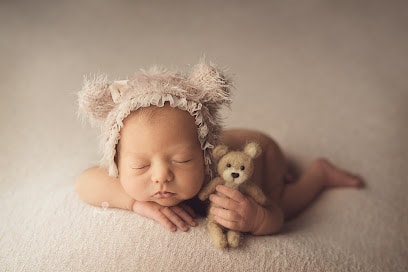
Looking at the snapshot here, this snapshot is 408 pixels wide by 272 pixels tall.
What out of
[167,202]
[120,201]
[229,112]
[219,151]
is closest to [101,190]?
[120,201]

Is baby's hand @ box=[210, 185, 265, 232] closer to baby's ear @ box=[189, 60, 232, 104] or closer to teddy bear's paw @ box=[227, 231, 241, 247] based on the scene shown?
teddy bear's paw @ box=[227, 231, 241, 247]

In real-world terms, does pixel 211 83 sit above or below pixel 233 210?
above

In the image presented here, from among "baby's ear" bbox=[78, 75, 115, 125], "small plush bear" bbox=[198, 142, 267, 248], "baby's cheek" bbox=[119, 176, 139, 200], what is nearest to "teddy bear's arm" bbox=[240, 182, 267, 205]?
"small plush bear" bbox=[198, 142, 267, 248]

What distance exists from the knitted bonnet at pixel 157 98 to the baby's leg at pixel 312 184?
0.35 metres

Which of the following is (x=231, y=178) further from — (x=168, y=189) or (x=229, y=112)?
(x=229, y=112)

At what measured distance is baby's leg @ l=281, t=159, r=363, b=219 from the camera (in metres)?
1.13

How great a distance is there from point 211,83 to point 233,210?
25 cm

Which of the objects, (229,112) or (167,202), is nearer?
(167,202)

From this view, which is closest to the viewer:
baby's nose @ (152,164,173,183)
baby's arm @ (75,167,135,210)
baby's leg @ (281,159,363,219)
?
baby's nose @ (152,164,173,183)

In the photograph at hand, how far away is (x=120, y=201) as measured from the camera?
2.88 feet

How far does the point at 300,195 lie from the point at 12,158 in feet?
2.50

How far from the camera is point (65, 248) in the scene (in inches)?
31.7

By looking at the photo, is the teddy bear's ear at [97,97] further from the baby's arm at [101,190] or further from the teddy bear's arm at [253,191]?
the teddy bear's arm at [253,191]

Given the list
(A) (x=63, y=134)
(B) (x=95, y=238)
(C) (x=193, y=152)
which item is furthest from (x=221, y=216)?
(A) (x=63, y=134)
